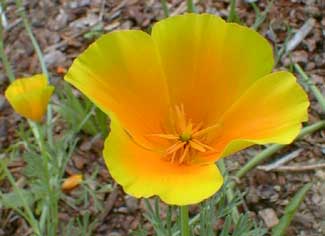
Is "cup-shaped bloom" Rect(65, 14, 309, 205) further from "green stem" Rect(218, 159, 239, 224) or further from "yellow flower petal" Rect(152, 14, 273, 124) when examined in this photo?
"green stem" Rect(218, 159, 239, 224)

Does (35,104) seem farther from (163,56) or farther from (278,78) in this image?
(278,78)

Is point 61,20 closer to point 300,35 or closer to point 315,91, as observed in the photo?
point 300,35

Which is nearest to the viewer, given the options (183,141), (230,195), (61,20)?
(183,141)

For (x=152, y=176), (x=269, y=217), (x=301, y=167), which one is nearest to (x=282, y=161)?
(x=301, y=167)

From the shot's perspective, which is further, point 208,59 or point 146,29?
point 146,29

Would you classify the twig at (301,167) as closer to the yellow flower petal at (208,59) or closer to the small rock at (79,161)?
the small rock at (79,161)

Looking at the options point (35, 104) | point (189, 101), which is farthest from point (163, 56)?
point (35, 104)

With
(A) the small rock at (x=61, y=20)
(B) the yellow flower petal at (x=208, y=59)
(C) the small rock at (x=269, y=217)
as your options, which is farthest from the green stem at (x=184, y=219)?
(A) the small rock at (x=61, y=20)
